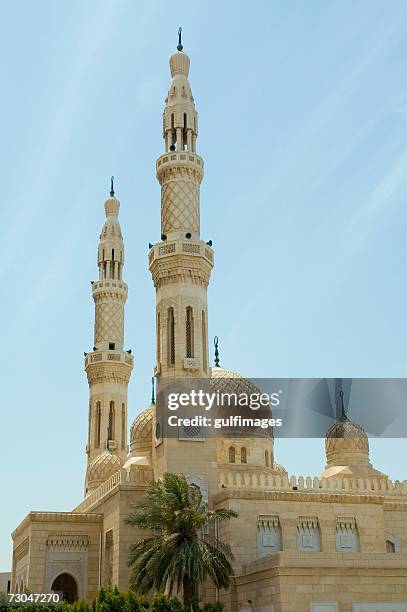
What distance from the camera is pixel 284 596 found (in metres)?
21.2

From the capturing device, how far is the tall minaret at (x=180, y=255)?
1154 inches

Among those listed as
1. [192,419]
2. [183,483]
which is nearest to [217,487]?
[192,419]

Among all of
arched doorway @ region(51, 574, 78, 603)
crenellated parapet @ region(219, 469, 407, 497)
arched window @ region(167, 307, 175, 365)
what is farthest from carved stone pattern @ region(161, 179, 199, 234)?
arched doorway @ region(51, 574, 78, 603)

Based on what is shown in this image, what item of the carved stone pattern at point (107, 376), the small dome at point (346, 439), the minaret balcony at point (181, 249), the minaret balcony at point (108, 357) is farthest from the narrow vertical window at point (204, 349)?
the carved stone pattern at point (107, 376)

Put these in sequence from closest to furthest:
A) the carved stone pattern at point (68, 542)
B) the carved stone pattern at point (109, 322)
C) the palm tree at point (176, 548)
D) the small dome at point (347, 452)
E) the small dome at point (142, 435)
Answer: the palm tree at point (176, 548) < the carved stone pattern at point (68, 542) < the small dome at point (347, 452) < the small dome at point (142, 435) < the carved stone pattern at point (109, 322)

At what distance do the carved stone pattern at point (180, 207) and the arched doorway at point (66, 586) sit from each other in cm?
1389

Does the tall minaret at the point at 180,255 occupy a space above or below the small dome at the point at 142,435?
above

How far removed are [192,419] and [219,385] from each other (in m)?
5.28

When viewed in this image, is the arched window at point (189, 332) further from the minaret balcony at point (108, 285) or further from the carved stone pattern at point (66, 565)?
the minaret balcony at point (108, 285)

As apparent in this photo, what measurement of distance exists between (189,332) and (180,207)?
517 centimetres

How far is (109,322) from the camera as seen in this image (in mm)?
41531

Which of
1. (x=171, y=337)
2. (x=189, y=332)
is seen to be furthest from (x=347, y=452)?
(x=171, y=337)

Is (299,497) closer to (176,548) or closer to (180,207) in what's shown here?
(176,548)

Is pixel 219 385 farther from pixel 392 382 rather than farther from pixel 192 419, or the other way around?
pixel 392 382
